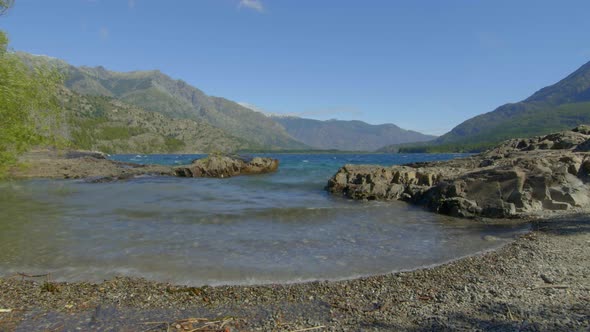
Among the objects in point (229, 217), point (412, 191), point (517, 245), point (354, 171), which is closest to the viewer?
point (517, 245)

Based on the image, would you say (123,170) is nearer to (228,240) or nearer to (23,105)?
(23,105)

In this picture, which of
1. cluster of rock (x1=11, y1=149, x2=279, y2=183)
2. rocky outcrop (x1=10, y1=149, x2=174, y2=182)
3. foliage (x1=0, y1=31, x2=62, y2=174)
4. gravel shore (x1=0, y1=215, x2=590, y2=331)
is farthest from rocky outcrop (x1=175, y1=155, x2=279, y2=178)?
gravel shore (x1=0, y1=215, x2=590, y2=331)

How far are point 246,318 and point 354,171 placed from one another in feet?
116

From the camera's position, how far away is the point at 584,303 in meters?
8.52

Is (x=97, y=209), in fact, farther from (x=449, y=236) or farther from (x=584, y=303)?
(x=584, y=303)

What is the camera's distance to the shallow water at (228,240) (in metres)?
12.6

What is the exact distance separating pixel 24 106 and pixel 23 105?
14cm

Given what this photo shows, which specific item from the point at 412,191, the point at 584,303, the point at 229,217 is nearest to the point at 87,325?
the point at 584,303

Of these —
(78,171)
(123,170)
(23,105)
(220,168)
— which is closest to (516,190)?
(23,105)

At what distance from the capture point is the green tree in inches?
630

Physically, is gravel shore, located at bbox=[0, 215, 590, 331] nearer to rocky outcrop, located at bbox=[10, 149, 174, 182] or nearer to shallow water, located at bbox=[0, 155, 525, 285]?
shallow water, located at bbox=[0, 155, 525, 285]

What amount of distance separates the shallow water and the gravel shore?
1351mm

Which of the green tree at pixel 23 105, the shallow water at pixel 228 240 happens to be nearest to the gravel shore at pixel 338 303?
the shallow water at pixel 228 240

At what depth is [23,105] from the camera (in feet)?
55.9
